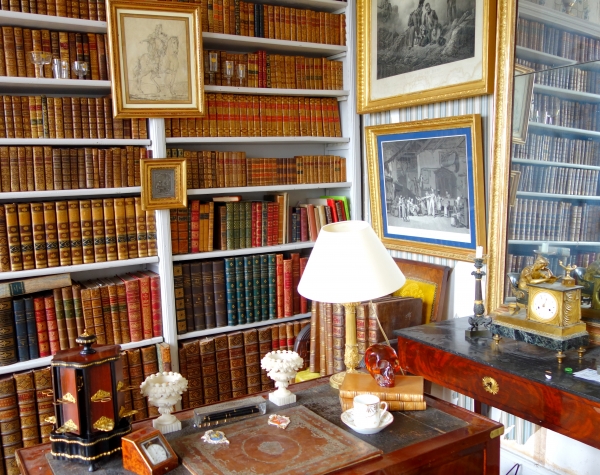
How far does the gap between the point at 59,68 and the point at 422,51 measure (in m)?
1.89

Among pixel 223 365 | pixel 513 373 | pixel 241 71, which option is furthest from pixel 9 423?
pixel 513 373

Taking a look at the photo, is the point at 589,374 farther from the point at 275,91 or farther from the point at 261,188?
the point at 275,91

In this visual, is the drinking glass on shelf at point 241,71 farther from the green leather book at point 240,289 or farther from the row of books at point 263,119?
the green leather book at point 240,289

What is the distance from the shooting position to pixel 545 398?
6.34ft

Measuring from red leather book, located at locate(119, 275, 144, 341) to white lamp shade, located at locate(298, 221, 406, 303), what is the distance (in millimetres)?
1510

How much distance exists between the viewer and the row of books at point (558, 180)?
7.43ft

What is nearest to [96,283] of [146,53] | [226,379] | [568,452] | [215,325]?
[215,325]

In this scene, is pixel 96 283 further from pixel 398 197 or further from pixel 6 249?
pixel 398 197

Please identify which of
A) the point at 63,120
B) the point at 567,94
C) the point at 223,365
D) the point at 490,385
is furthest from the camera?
the point at 223,365

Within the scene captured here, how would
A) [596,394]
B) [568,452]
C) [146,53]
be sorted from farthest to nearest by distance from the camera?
[146,53] < [568,452] < [596,394]

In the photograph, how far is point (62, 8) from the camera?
9.12ft

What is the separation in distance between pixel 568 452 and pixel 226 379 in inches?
73.2

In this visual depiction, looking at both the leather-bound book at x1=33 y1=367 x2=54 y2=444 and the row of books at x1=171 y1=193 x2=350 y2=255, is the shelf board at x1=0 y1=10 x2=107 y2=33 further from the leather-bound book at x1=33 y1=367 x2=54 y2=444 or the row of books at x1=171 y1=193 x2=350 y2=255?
the leather-bound book at x1=33 y1=367 x2=54 y2=444

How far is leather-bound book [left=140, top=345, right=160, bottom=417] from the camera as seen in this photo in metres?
3.12
